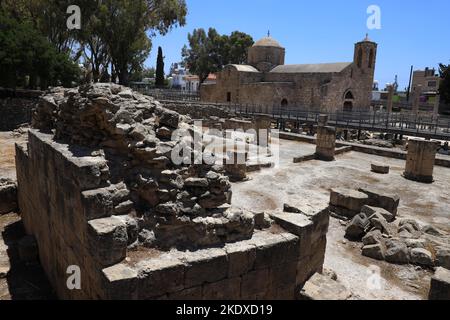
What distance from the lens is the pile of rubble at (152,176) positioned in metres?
4.29

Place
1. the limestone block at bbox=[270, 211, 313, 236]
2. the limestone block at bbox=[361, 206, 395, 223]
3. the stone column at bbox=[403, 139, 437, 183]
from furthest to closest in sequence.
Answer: the stone column at bbox=[403, 139, 437, 183]
the limestone block at bbox=[361, 206, 395, 223]
the limestone block at bbox=[270, 211, 313, 236]

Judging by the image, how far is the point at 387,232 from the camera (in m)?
7.32

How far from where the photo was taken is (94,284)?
3.91 metres

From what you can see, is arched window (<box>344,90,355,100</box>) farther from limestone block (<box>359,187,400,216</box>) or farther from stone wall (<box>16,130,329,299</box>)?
stone wall (<box>16,130,329,299</box>)

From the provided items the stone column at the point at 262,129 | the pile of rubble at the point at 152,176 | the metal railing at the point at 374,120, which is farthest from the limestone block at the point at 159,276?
the metal railing at the point at 374,120

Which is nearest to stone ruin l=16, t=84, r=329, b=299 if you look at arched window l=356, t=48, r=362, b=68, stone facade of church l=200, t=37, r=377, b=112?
stone facade of church l=200, t=37, r=377, b=112

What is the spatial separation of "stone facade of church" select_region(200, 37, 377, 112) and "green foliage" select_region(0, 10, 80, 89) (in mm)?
16419

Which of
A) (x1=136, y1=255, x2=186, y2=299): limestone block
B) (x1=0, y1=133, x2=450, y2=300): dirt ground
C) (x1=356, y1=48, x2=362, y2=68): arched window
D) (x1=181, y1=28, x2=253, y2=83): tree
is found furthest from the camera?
(x1=181, y1=28, x2=253, y2=83): tree

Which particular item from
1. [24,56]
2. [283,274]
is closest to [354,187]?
[283,274]

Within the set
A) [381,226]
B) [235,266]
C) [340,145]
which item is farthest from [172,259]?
[340,145]

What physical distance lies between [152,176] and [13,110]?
22.8 m

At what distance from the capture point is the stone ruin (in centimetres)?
382
